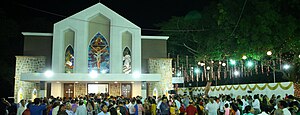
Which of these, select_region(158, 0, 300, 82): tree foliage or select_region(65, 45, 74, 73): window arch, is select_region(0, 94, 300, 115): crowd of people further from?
select_region(65, 45, 74, 73): window arch

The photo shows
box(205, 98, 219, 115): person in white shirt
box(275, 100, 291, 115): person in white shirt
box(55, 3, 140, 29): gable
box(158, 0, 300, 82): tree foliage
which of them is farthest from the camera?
box(55, 3, 140, 29): gable

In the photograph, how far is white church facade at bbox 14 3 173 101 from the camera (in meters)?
26.4

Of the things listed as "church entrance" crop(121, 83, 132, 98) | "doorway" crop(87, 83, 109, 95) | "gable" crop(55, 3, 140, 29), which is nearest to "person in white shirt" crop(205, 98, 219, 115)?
"church entrance" crop(121, 83, 132, 98)

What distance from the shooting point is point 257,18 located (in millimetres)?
16109

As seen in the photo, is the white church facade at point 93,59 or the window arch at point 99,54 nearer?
the white church facade at point 93,59

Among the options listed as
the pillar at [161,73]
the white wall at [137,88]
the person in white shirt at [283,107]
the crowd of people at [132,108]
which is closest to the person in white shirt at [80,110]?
the crowd of people at [132,108]

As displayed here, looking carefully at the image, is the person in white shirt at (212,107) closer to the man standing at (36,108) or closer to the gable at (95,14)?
the man standing at (36,108)

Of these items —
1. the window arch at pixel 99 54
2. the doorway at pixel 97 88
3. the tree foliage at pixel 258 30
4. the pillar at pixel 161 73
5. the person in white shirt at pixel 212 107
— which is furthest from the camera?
the pillar at pixel 161 73

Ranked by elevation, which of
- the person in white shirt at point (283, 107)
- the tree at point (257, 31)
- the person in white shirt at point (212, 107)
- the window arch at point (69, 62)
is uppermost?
the tree at point (257, 31)

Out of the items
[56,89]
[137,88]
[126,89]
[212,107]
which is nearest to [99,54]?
[126,89]

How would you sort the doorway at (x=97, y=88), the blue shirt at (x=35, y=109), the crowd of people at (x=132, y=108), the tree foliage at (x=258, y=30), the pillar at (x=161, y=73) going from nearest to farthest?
the crowd of people at (x=132, y=108), the blue shirt at (x=35, y=109), the tree foliage at (x=258, y=30), the doorway at (x=97, y=88), the pillar at (x=161, y=73)

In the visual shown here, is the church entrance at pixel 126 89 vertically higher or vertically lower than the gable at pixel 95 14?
lower

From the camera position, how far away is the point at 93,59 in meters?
26.9

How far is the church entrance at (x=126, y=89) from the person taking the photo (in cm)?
2769
